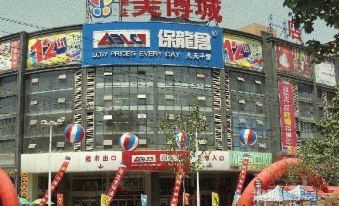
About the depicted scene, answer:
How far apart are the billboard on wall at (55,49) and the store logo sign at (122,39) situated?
216 cm

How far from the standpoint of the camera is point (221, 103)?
51.5 metres

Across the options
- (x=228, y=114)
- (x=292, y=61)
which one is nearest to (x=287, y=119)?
(x=292, y=61)

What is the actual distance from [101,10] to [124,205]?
1883 centimetres

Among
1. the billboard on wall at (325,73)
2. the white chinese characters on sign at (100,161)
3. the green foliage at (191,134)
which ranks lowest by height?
the white chinese characters on sign at (100,161)

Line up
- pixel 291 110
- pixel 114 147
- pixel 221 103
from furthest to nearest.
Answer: pixel 291 110 → pixel 221 103 → pixel 114 147

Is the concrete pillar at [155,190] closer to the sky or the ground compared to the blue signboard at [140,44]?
closer to the ground

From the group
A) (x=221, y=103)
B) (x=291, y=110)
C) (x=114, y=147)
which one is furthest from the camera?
(x=291, y=110)

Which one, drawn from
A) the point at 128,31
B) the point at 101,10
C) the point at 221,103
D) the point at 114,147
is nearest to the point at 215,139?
the point at 221,103

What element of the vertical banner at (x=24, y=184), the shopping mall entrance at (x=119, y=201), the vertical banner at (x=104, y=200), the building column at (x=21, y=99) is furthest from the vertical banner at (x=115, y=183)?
the building column at (x=21, y=99)

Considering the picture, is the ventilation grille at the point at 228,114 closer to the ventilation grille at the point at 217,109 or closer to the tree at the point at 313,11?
the ventilation grille at the point at 217,109

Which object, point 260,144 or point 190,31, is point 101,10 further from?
point 260,144

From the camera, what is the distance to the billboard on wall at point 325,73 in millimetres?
60634

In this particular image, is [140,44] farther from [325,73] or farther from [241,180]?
[325,73]

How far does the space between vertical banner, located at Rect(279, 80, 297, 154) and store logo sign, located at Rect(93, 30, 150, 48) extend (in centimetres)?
1583
